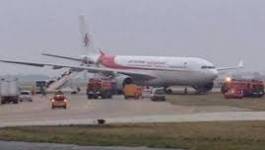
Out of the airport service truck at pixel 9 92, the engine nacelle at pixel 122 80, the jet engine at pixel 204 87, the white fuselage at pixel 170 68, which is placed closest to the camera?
the airport service truck at pixel 9 92

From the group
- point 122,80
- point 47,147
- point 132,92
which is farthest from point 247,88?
point 47,147

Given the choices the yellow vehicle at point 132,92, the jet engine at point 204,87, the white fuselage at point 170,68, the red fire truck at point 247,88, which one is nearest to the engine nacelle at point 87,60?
the white fuselage at point 170,68

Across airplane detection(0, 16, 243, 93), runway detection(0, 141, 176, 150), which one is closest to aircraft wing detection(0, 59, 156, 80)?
airplane detection(0, 16, 243, 93)

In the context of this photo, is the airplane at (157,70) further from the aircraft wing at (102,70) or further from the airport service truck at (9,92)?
the airport service truck at (9,92)

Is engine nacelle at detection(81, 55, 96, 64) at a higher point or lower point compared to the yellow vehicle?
higher

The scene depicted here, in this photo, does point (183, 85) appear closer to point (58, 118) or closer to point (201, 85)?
point (201, 85)

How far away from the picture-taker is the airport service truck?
71875 mm

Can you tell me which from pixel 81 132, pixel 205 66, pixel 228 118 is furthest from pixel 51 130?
pixel 205 66

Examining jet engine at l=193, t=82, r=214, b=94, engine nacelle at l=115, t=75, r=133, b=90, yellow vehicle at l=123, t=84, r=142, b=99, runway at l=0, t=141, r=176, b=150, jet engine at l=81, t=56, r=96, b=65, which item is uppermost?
jet engine at l=81, t=56, r=96, b=65

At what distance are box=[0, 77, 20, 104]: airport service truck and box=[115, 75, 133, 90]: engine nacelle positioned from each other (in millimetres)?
21138

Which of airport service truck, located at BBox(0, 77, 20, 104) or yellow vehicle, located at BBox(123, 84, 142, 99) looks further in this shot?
yellow vehicle, located at BBox(123, 84, 142, 99)

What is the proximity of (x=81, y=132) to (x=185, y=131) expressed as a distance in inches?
173

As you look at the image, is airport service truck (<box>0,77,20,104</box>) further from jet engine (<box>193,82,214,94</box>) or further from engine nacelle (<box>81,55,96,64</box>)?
engine nacelle (<box>81,55,96,64</box>)

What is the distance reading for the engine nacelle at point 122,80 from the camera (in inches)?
3711
